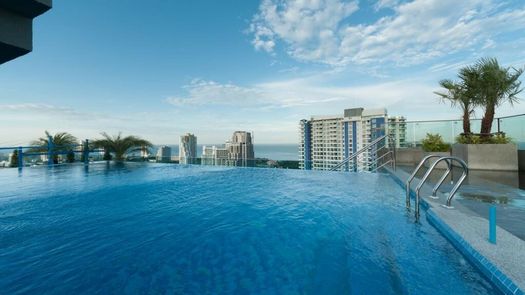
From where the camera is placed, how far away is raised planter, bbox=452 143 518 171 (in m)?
6.58

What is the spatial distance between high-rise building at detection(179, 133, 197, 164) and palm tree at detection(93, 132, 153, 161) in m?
2.26

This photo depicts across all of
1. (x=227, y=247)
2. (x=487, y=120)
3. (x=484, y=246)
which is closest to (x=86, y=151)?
(x=227, y=247)

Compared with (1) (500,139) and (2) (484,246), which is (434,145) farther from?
(2) (484,246)

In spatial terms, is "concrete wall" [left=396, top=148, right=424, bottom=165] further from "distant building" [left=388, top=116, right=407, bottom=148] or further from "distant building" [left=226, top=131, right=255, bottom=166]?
"distant building" [left=226, top=131, right=255, bottom=166]

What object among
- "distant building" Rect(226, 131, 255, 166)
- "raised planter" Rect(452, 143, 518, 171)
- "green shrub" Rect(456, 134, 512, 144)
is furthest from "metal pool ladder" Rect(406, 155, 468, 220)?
"distant building" Rect(226, 131, 255, 166)

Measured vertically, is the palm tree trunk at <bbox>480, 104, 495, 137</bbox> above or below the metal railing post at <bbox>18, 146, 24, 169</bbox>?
above

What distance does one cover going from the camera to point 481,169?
272 inches

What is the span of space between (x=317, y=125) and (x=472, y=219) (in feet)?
232

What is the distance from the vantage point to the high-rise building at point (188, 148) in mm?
13970

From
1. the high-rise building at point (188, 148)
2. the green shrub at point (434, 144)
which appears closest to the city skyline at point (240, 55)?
the green shrub at point (434, 144)

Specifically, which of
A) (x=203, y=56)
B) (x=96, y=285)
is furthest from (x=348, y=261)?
(x=203, y=56)

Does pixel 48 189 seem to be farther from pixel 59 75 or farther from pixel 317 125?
pixel 317 125

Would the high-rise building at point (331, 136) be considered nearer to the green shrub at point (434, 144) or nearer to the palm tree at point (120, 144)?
the palm tree at point (120, 144)

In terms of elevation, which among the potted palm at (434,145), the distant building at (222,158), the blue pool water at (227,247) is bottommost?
the blue pool water at (227,247)
